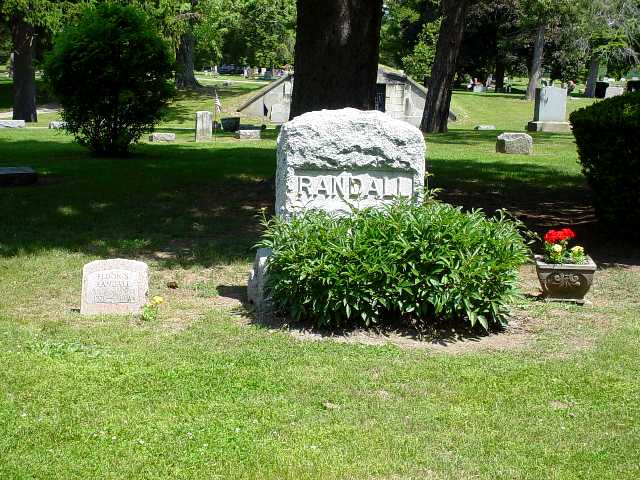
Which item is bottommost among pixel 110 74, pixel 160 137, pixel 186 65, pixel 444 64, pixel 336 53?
pixel 160 137

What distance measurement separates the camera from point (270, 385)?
226 inches

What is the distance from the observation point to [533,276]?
9.41 meters

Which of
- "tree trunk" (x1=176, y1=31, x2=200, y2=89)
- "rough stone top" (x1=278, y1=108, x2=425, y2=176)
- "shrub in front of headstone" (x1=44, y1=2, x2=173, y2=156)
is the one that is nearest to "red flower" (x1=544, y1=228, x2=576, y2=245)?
"rough stone top" (x1=278, y1=108, x2=425, y2=176)

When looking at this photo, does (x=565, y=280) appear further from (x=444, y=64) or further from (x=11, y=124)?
(x=11, y=124)

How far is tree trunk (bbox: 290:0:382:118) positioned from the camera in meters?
11.5

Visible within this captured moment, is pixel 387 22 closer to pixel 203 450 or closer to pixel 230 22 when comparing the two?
pixel 230 22

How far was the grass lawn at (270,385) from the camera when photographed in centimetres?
467

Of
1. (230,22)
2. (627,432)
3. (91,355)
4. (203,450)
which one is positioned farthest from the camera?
(230,22)

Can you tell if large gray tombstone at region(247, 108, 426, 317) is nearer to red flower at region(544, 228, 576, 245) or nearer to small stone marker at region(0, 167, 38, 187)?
red flower at region(544, 228, 576, 245)

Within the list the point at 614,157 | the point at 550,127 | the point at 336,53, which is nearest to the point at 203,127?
the point at 550,127

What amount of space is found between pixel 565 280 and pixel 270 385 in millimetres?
3581

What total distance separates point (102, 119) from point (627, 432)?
48.2 feet

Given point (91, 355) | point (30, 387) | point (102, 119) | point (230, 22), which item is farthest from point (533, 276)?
point (230, 22)

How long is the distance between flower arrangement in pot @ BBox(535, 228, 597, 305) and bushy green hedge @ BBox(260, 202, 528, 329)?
34.3 inches
